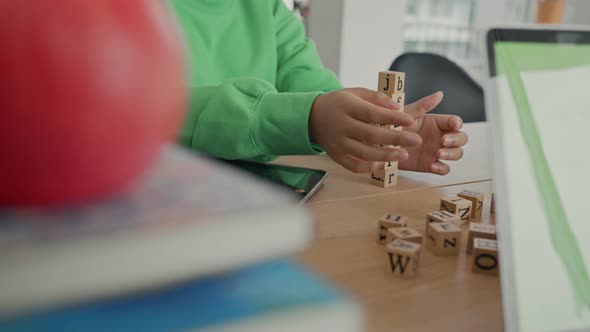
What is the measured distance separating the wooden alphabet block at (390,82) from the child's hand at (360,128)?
0.10ft

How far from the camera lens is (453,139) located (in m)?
0.83

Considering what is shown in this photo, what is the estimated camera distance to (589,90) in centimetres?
40

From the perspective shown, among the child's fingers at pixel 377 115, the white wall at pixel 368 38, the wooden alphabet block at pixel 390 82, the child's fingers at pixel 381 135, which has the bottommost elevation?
the white wall at pixel 368 38

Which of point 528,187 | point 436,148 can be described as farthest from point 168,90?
point 436,148

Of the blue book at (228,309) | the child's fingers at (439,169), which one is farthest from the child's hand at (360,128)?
the blue book at (228,309)

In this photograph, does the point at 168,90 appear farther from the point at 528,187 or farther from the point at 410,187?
the point at 410,187

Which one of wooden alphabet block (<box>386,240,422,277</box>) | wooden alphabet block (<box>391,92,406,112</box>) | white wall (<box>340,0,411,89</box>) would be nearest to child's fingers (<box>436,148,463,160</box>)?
wooden alphabet block (<box>391,92,406,112</box>)

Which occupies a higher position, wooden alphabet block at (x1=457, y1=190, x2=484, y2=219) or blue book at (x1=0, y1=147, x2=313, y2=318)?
blue book at (x1=0, y1=147, x2=313, y2=318)

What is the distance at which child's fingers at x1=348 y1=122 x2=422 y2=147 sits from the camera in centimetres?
62

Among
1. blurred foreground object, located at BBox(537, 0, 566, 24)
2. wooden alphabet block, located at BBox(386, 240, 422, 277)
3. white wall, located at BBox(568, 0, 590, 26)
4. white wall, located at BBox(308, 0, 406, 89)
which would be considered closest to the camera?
wooden alphabet block, located at BBox(386, 240, 422, 277)

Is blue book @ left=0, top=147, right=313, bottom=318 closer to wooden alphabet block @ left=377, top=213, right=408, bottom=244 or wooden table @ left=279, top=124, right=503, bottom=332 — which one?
wooden table @ left=279, top=124, right=503, bottom=332

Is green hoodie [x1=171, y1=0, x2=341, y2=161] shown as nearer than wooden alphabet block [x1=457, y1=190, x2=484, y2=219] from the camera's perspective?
No

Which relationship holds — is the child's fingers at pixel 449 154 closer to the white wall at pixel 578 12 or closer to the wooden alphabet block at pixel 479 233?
the wooden alphabet block at pixel 479 233

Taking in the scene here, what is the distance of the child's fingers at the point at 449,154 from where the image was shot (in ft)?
2.61
